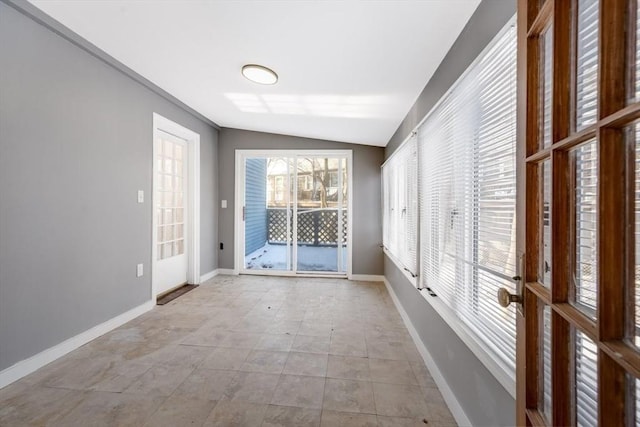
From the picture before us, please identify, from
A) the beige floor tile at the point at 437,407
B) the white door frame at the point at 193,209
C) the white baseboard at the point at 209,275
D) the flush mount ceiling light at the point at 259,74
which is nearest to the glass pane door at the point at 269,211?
the white baseboard at the point at 209,275

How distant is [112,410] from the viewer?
1.54 metres

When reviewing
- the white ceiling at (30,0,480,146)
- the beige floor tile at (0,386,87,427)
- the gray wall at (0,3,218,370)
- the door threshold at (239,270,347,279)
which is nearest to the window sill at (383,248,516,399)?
the white ceiling at (30,0,480,146)

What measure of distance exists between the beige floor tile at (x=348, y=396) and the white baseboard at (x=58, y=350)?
2.00 metres

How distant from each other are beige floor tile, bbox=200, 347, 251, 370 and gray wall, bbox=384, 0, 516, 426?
1405 mm

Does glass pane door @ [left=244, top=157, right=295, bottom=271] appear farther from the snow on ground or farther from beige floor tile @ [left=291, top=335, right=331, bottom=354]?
beige floor tile @ [left=291, top=335, right=331, bottom=354]

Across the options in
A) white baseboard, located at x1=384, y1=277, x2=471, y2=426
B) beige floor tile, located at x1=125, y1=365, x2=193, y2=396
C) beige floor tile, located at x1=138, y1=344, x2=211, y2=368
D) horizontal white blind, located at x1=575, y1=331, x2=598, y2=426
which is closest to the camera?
horizontal white blind, located at x1=575, y1=331, x2=598, y2=426

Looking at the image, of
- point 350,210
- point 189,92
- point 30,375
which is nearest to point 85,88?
point 189,92

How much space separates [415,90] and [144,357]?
9.88 ft

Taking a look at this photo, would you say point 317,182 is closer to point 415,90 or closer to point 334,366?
point 415,90

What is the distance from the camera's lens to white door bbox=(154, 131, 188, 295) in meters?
3.39

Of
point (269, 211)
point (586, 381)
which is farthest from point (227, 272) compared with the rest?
point (586, 381)

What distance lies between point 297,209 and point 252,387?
117 inches

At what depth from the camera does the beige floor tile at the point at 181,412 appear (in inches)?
57.6

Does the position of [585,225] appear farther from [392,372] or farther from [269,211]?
[269,211]
